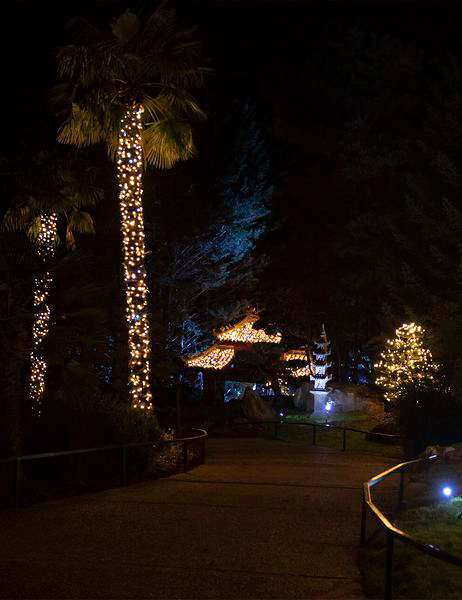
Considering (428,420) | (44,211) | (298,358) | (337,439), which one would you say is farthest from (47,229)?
(298,358)

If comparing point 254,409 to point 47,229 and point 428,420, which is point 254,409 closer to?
point 428,420

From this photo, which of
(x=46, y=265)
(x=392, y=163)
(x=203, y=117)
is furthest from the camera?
(x=392, y=163)

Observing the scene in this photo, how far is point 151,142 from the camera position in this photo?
1919 cm

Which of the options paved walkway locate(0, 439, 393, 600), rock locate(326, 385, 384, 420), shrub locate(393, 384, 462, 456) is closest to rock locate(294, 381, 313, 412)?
rock locate(326, 385, 384, 420)

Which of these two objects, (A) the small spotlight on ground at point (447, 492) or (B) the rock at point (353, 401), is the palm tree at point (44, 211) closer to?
(A) the small spotlight on ground at point (447, 492)

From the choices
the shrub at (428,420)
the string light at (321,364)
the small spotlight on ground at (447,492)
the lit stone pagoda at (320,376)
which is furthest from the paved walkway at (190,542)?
the string light at (321,364)

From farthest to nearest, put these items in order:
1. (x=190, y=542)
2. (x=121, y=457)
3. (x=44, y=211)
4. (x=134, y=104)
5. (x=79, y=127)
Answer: (x=134, y=104)
(x=79, y=127)
(x=44, y=211)
(x=121, y=457)
(x=190, y=542)

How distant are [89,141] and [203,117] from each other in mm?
2730

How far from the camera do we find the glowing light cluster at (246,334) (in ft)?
140

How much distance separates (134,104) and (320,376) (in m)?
24.4

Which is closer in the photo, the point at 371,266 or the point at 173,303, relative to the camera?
the point at 173,303

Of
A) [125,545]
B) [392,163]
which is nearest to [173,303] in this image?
[392,163]

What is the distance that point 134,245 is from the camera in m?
18.8

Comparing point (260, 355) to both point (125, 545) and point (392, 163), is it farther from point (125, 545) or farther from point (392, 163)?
A: point (125, 545)
